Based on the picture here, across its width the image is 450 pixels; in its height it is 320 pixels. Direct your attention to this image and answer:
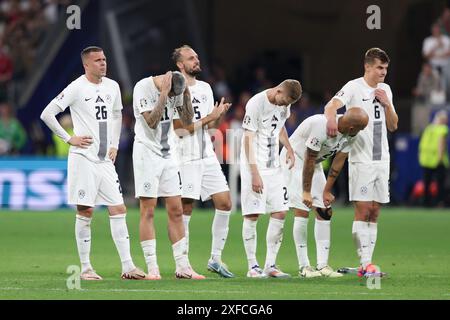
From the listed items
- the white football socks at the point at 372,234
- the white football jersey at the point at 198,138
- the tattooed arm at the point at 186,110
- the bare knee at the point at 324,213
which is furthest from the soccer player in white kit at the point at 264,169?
the white football socks at the point at 372,234

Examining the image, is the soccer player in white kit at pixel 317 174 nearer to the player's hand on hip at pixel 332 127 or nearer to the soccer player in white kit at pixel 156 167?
the player's hand on hip at pixel 332 127

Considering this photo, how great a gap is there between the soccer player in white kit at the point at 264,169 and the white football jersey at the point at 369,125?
2.41 feet

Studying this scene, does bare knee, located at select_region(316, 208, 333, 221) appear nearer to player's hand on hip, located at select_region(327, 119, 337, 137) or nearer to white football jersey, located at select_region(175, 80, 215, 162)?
player's hand on hip, located at select_region(327, 119, 337, 137)

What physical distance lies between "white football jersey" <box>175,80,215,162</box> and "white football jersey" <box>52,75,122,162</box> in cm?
110

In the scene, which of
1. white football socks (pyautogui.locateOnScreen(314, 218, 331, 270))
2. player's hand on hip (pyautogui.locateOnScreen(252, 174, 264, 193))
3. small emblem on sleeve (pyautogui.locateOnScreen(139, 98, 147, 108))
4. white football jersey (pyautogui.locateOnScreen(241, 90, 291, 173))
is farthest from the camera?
white football socks (pyautogui.locateOnScreen(314, 218, 331, 270))

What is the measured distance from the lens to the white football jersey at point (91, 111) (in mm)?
13750

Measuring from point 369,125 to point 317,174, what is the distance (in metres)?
0.90

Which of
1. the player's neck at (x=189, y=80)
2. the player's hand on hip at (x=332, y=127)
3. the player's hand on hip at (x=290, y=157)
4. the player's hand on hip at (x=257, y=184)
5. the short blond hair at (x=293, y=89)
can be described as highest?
the player's neck at (x=189, y=80)

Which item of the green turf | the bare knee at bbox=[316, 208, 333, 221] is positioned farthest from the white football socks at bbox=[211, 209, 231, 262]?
the bare knee at bbox=[316, 208, 333, 221]

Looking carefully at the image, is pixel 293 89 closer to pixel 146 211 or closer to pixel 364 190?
pixel 364 190

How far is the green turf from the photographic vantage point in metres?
12.4

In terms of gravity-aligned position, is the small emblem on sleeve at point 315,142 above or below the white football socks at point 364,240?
above

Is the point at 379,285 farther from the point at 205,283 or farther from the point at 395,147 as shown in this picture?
the point at 395,147

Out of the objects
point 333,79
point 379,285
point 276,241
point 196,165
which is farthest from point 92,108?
point 333,79
